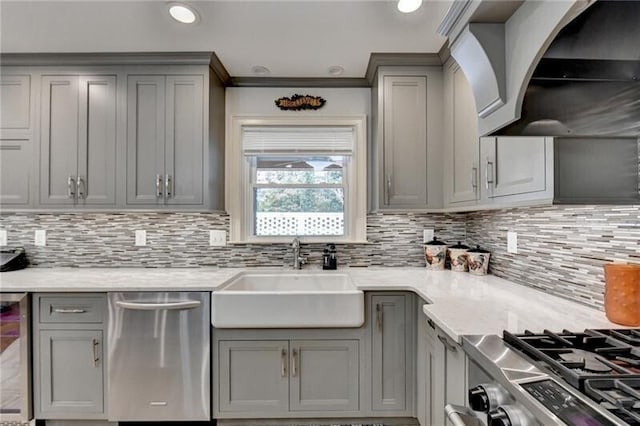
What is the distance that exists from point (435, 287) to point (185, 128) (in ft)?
6.20

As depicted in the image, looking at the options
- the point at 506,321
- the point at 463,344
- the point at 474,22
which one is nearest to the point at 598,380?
the point at 463,344

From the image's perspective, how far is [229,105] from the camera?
8.14 feet

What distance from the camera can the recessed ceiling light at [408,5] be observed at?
61.9 inches

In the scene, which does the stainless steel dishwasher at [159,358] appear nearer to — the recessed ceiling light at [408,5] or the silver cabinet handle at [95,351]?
the silver cabinet handle at [95,351]

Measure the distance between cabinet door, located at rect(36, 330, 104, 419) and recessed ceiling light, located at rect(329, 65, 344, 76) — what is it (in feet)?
7.44

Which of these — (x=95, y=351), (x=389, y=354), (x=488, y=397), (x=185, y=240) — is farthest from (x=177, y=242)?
(x=488, y=397)

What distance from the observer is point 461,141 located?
192 centimetres

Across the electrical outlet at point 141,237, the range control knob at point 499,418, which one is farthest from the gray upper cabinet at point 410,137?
the electrical outlet at point 141,237

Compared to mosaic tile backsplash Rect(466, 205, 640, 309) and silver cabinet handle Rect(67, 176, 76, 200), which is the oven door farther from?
mosaic tile backsplash Rect(466, 205, 640, 309)

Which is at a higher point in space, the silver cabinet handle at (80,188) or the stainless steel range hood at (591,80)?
the stainless steel range hood at (591,80)

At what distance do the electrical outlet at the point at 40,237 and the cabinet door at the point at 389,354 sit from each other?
249 cm

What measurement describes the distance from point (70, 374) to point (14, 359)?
0.32 metres

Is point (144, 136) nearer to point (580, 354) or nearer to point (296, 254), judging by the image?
point (296, 254)

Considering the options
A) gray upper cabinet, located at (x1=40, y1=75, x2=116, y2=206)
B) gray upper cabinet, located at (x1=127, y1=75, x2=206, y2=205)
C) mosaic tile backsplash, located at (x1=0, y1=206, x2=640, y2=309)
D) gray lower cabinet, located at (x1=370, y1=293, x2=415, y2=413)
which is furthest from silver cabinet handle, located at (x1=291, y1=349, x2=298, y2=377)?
gray upper cabinet, located at (x1=40, y1=75, x2=116, y2=206)
